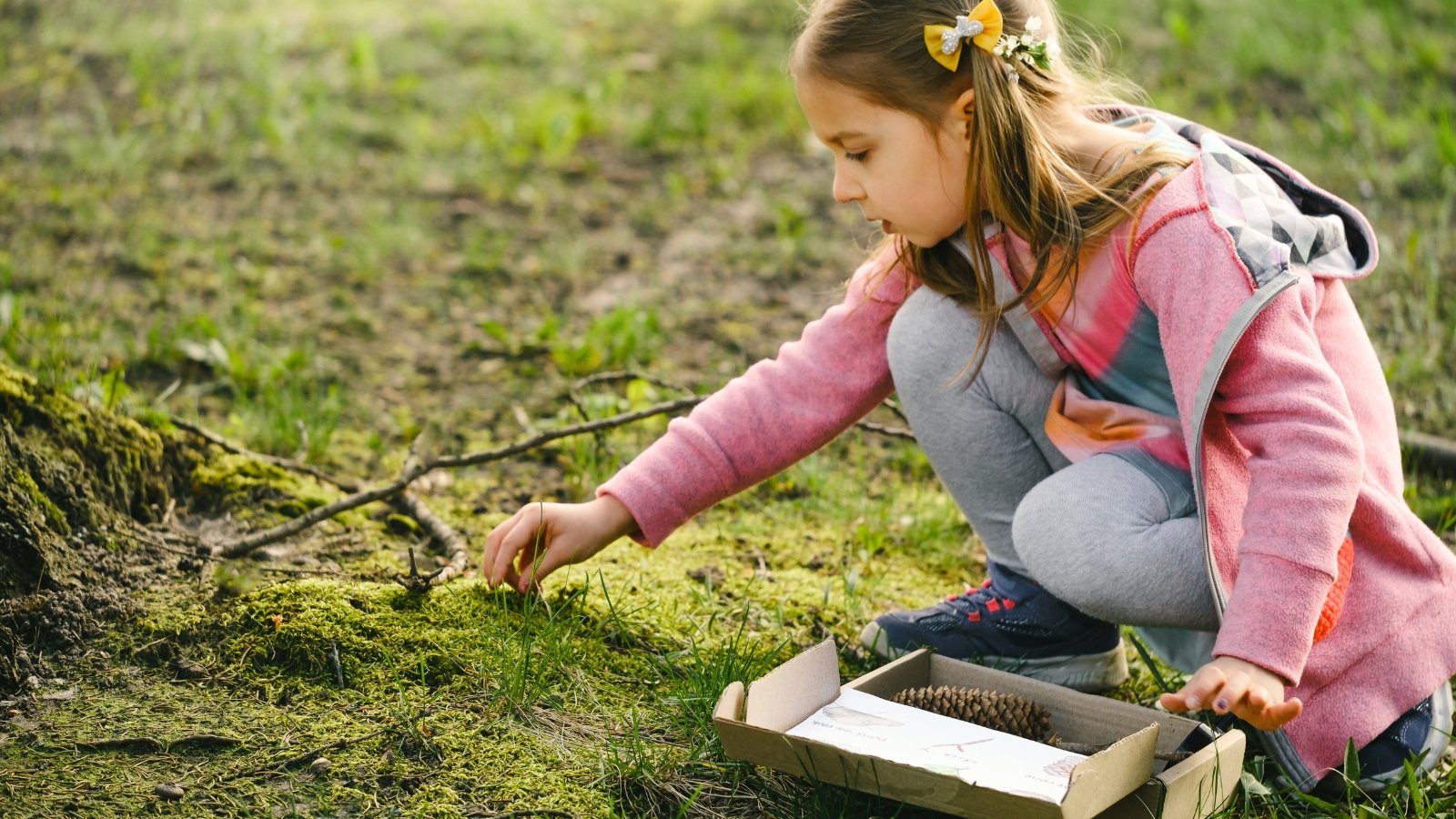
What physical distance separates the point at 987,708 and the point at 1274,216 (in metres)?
0.81

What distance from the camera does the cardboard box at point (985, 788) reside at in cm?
153

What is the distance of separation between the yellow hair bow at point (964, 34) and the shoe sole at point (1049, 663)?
925 mm

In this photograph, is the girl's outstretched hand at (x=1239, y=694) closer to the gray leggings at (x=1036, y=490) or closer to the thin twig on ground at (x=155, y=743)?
the gray leggings at (x=1036, y=490)

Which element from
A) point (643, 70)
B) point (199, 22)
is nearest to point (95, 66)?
point (199, 22)

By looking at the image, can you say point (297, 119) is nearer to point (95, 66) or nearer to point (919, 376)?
point (95, 66)

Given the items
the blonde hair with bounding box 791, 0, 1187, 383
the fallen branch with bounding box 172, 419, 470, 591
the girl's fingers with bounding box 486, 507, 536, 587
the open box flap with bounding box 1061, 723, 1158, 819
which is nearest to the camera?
the open box flap with bounding box 1061, 723, 1158, 819

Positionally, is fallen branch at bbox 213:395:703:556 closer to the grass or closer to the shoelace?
the grass

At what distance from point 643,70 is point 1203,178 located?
3.78 m

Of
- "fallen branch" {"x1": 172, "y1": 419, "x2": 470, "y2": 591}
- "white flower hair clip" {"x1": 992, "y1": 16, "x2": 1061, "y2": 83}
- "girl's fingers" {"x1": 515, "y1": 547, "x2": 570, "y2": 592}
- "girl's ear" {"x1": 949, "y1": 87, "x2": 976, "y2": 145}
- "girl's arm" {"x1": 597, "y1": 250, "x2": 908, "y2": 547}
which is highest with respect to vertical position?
"white flower hair clip" {"x1": 992, "y1": 16, "x2": 1061, "y2": 83}

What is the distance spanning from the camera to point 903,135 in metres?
1.93

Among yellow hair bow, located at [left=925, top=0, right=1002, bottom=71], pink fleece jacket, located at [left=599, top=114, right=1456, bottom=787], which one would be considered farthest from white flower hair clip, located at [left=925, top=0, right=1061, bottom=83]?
pink fleece jacket, located at [left=599, top=114, right=1456, bottom=787]

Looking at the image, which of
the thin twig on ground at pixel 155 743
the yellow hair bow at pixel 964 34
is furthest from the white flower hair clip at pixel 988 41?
the thin twig on ground at pixel 155 743

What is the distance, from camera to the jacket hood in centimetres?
179

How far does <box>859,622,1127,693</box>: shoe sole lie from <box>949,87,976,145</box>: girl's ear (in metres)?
0.82
